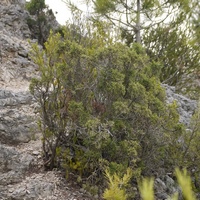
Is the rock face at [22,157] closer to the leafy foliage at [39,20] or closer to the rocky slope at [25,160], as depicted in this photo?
the rocky slope at [25,160]

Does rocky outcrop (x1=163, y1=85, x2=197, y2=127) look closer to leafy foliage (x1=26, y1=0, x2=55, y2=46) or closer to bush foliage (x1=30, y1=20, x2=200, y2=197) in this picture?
bush foliage (x1=30, y1=20, x2=200, y2=197)

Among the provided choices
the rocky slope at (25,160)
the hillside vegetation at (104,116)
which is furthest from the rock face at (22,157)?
the hillside vegetation at (104,116)

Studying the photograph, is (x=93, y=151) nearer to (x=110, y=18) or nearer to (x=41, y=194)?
(x=41, y=194)

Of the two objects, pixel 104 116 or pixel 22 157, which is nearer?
pixel 104 116

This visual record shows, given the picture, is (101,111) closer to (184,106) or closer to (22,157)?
(22,157)

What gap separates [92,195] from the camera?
4.29m

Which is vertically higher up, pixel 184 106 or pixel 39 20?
pixel 39 20

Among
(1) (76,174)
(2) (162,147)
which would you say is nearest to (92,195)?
(1) (76,174)

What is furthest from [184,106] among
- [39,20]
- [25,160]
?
[39,20]

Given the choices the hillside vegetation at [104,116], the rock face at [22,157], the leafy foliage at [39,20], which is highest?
the leafy foliage at [39,20]

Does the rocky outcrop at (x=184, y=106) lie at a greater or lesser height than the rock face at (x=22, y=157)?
greater

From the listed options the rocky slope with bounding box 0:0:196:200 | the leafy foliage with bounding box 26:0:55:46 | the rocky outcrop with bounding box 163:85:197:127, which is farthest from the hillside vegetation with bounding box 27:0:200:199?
the leafy foliage with bounding box 26:0:55:46

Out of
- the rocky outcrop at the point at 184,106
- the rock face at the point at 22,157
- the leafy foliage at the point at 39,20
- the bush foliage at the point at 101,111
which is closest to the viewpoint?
the rock face at the point at 22,157

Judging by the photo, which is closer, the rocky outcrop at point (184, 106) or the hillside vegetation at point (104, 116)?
the hillside vegetation at point (104, 116)
